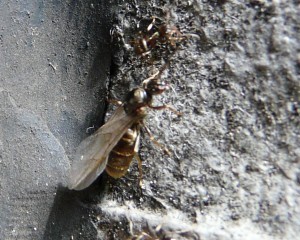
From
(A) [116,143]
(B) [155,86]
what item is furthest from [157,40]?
(A) [116,143]

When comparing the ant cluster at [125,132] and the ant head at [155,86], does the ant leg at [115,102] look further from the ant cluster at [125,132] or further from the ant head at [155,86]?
the ant head at [155,86]

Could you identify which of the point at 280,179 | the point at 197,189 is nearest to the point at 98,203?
the point at 197,189

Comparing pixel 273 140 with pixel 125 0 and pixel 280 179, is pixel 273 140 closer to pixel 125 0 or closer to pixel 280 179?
pixel 280 179

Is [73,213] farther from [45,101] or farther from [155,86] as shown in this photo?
[155,86]

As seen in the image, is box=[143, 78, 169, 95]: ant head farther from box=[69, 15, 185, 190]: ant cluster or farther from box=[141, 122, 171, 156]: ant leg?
box=[141, 122, 171, 156]: ant leg

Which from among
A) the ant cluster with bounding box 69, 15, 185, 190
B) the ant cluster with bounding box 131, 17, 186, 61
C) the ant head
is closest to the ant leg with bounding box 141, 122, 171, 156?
the ant cluster with bounding box 69, 15, 185, 190

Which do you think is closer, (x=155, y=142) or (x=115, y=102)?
(x=155, y=142)
